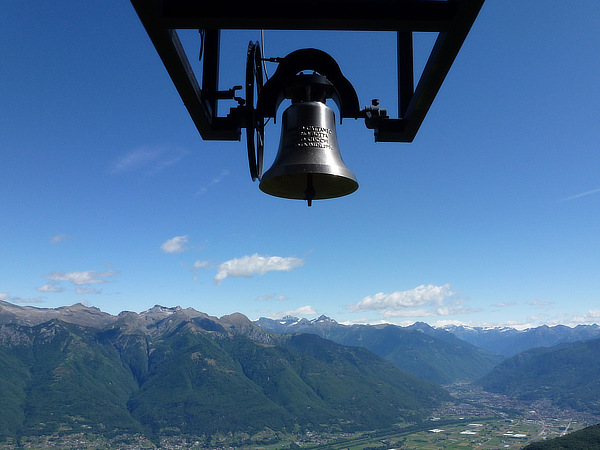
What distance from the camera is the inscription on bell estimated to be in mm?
3697

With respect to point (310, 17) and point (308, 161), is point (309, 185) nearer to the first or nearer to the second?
point (308, 161)

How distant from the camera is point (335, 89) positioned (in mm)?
3594

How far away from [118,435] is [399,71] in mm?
225560

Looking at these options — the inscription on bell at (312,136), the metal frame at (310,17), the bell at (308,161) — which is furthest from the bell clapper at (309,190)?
the metal frame at (310,17)

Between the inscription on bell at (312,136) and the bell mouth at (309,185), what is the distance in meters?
0.26

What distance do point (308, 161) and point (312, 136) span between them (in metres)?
0.27

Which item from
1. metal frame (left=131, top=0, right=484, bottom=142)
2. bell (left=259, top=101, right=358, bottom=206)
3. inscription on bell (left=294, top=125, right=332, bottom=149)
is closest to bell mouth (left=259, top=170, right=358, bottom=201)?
bell (left=259, top=101, right=358, bottom=206)

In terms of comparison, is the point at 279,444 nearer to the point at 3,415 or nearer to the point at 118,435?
the point at 118,435

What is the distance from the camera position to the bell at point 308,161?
3.57m

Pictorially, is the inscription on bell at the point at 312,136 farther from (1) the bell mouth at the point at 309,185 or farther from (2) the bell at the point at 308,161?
(1) the bell mouth at the point at 309,185

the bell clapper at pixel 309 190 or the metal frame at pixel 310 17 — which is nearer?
the metal frame at pixel 310 17

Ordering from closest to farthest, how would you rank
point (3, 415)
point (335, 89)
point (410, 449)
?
1. point (335, 89)
2. point (410, 449)
3. point (3, 415)

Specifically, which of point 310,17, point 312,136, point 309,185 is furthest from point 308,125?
point 310,17

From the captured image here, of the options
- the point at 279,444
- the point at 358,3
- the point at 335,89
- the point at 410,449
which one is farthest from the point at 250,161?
the point at 279,444
